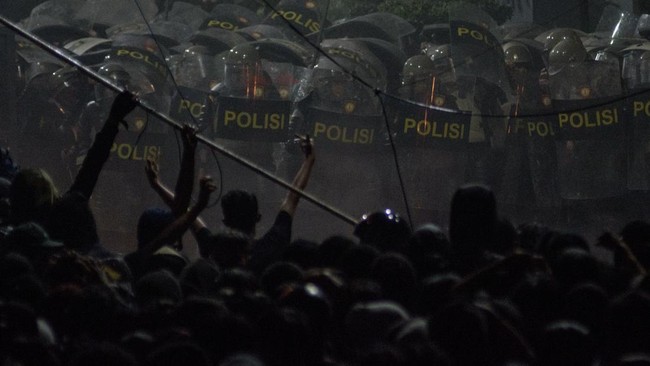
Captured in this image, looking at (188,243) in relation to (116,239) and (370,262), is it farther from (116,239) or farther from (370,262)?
(370,262)

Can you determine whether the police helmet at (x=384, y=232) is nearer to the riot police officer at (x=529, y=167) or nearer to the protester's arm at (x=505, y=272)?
the protester's arm at (x=505, y=272)

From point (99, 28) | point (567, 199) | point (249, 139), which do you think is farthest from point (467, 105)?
point (99, 28)

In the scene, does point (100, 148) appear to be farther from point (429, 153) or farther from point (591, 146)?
point (591, 146)

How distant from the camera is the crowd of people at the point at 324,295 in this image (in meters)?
4.23

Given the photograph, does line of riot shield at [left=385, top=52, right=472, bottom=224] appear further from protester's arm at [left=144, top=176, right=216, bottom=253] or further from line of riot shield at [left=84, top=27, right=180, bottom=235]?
protester's arm at [left=144, top=176, right=216, bottom=253]

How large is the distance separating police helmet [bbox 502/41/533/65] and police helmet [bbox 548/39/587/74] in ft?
1.00

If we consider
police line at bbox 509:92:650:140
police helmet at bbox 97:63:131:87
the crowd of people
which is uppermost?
the crowd of people

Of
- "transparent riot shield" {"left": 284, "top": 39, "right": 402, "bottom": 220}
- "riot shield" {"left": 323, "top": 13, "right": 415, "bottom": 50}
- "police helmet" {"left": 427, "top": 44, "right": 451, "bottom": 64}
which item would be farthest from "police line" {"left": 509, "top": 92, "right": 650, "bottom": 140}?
"riot shield" {"left": 323, "top": 13, "right": 415, "bottom": 50}

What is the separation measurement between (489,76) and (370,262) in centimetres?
1243

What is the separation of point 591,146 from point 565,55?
2262 mm

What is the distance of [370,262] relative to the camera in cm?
545

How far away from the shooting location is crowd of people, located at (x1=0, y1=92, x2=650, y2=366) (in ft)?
13.9

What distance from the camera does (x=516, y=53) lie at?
18.7m

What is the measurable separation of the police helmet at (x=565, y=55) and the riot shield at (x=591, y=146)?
75cm
